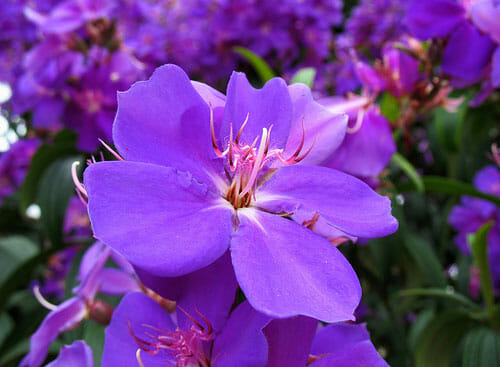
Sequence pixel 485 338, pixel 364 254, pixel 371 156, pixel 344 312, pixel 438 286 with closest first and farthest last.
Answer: pixel 344 312, pixel 371 156, pixel 485 338, pixel 438 286, pixel 364 254

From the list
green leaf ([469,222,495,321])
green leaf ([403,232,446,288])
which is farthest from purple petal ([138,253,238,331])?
green leaf ([403,232,446,288])

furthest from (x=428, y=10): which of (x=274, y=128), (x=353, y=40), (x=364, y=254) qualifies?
(x=353, y=40)

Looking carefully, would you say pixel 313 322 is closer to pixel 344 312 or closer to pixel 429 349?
pixel 344 312

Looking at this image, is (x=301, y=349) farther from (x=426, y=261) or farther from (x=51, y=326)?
(x=426, y=261)

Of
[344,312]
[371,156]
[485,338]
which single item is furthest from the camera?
[485,338]

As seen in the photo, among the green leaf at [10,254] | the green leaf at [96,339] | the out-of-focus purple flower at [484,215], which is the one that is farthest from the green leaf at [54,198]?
the out-of-focus purple flower at [484,215]

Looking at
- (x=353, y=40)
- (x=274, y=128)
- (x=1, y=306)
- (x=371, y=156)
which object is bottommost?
(x=1, y=306)

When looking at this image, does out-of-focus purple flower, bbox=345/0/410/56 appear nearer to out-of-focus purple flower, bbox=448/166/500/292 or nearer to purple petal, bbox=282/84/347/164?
out-of-focus purple flower, bbox=448/166/500/292
